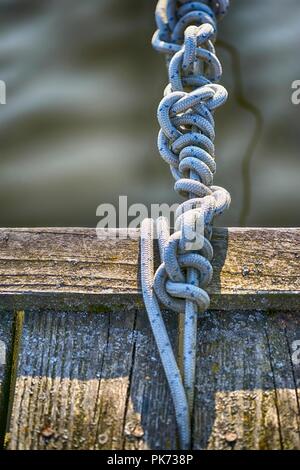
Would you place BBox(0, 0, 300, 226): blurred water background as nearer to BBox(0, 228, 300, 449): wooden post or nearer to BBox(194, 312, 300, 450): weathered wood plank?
BBox(0, 228, 300, 449): wooden post

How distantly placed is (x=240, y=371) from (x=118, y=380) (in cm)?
28

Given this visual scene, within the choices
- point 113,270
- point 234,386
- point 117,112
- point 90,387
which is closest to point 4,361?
point 90,387

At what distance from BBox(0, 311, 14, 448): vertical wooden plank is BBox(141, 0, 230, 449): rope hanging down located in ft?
1.17

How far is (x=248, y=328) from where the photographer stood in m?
1.35

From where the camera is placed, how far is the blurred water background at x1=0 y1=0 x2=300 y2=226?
8.48 feet

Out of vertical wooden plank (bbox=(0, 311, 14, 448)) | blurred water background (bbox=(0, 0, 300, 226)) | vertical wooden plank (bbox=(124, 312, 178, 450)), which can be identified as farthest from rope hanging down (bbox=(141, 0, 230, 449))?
blurred water background (bbox=(0, 0, 300, 226))

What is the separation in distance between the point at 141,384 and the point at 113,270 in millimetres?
289

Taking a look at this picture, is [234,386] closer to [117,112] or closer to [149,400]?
[149,400]

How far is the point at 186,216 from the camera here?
52.9 inches

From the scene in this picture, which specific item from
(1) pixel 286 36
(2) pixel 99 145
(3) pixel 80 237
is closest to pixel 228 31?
(1) pixel 286 36

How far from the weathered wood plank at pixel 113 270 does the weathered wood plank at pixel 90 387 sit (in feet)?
0.17

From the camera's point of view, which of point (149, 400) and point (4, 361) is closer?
point (149, 400)

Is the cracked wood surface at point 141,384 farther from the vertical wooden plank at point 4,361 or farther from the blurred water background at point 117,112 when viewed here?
the blurred water background at point 117,112
